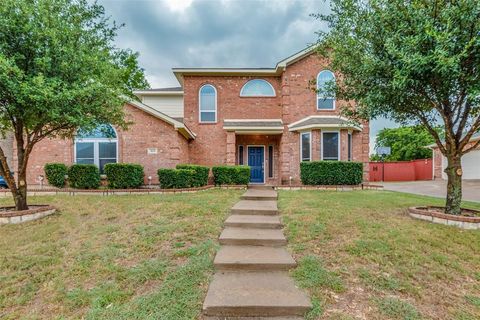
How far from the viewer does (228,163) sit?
12695 mm

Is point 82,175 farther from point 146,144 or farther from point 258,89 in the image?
point 258,89

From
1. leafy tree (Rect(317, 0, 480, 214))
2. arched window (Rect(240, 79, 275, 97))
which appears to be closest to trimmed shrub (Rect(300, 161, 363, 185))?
leafy tree (Rect(317, 0, 480, 214))

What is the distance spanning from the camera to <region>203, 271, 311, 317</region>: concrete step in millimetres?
2820

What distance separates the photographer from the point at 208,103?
→ 13461 mm

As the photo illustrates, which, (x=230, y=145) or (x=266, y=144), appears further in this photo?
(x=266, y=144)

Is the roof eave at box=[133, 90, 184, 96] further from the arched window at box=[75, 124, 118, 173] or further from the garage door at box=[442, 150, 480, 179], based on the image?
the garage door at box=[442, 150, 480, 179]

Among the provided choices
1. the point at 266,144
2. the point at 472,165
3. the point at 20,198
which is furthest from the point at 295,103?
the point at 472,165

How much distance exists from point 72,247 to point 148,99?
13.2 m

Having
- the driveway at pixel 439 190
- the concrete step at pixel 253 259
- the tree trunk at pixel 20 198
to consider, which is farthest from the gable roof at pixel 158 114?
the driveway at pixel 439 190

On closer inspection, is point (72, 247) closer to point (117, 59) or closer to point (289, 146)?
point (117, 59)

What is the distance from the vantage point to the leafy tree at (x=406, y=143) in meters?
30.3

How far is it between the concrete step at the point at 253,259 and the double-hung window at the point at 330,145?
8796 mm

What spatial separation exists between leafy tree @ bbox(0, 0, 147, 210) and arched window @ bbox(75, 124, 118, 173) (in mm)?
3622

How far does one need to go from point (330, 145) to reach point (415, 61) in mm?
7704
